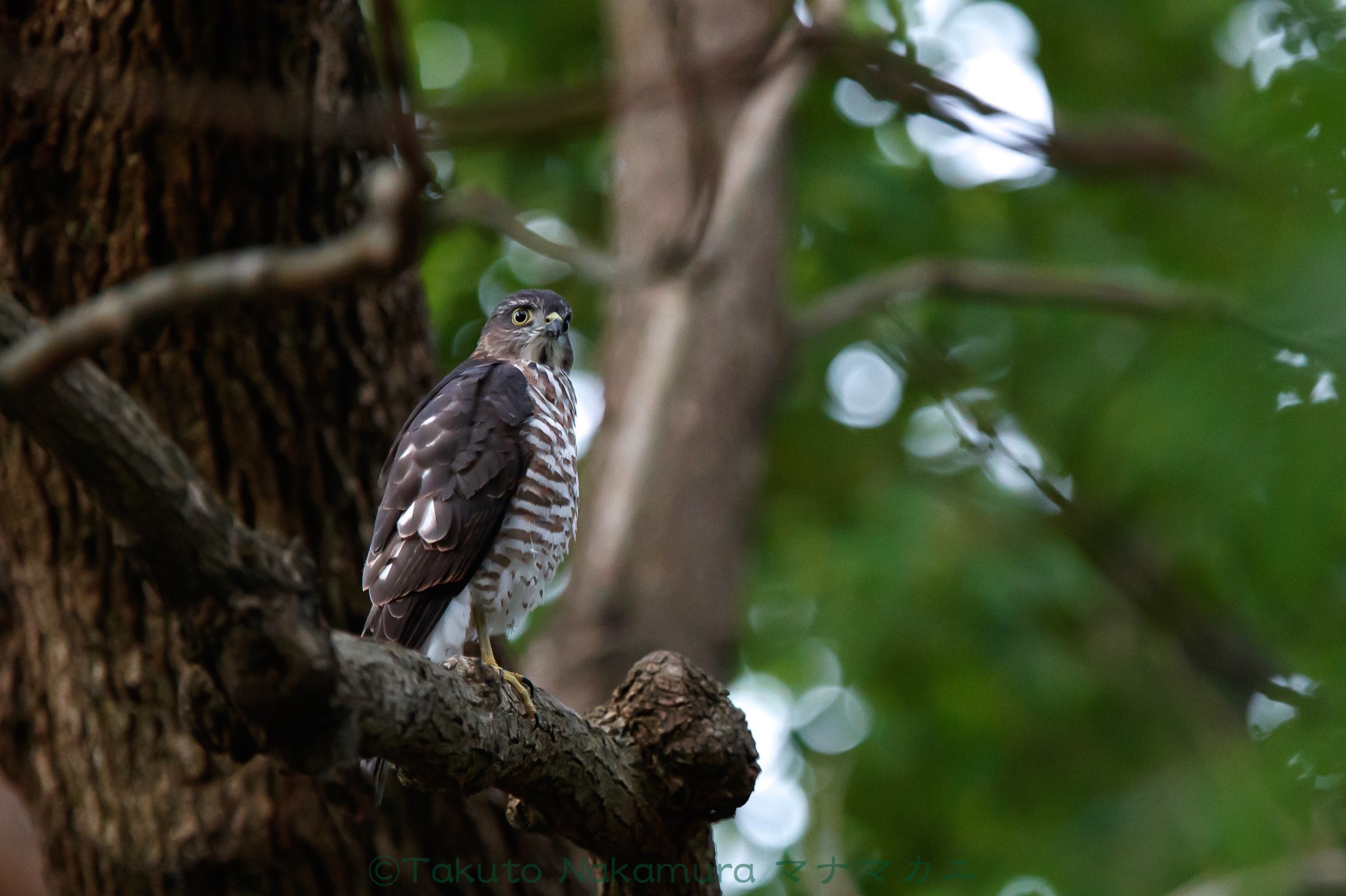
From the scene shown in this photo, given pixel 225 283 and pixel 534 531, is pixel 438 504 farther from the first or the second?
pixel 225 283

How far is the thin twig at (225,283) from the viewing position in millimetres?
1611

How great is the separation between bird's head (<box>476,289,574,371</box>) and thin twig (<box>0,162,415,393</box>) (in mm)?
2518

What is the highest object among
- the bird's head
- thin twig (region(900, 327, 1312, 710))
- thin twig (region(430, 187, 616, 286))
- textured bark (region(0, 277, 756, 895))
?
thin twig (region(900, 327, 1312, 710))

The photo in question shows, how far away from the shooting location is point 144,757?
3848mm

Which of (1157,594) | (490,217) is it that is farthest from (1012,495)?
(490,217)

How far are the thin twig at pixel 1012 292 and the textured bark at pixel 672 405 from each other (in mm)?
365

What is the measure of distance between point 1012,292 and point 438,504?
339 cm

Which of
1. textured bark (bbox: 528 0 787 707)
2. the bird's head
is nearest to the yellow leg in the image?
the bird's head

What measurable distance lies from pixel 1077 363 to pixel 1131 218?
143cm

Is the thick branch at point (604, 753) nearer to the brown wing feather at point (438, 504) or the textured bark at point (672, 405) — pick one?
the brown wing feather at point (438, 504)

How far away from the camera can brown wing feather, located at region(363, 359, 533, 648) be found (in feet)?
11.0

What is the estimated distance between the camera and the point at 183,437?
152 inches

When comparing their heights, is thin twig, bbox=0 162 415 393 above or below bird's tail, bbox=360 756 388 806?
below
